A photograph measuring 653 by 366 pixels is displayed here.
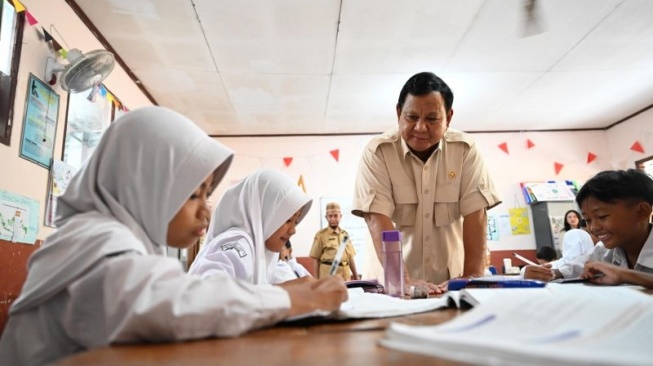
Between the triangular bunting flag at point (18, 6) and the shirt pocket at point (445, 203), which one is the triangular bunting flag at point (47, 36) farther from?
the shirt pocket at point (445, 203)

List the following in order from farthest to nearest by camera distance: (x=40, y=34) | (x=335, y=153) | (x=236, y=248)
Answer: (x=335, y=153), (x=40, y=34), (x=236, y=248)

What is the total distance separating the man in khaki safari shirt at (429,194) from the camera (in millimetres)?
1731

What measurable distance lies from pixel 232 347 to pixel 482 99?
4471 millimetres

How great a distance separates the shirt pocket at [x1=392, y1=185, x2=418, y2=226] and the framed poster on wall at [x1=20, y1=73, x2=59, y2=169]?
187 cm

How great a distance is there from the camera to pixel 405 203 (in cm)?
182

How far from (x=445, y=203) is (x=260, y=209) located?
0.79 meters

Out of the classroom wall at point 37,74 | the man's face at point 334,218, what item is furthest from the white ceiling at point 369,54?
the man's face at point 334,218

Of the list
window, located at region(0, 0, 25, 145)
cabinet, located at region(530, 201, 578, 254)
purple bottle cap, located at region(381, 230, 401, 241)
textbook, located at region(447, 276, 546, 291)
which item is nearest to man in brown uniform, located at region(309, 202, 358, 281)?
cabinet, located at region(530, 201, 578, 254)

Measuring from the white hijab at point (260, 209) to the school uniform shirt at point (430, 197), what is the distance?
319 mm

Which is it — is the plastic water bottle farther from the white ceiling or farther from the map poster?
the white ceiling

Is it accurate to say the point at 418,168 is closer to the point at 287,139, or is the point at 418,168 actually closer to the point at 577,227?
the point at 287,139

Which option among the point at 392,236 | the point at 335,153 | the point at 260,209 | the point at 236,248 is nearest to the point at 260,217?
the point at 260,209

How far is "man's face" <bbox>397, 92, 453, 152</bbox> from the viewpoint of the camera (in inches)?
65.4

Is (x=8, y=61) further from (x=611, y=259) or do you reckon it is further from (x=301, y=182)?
(x=301, y=182)
